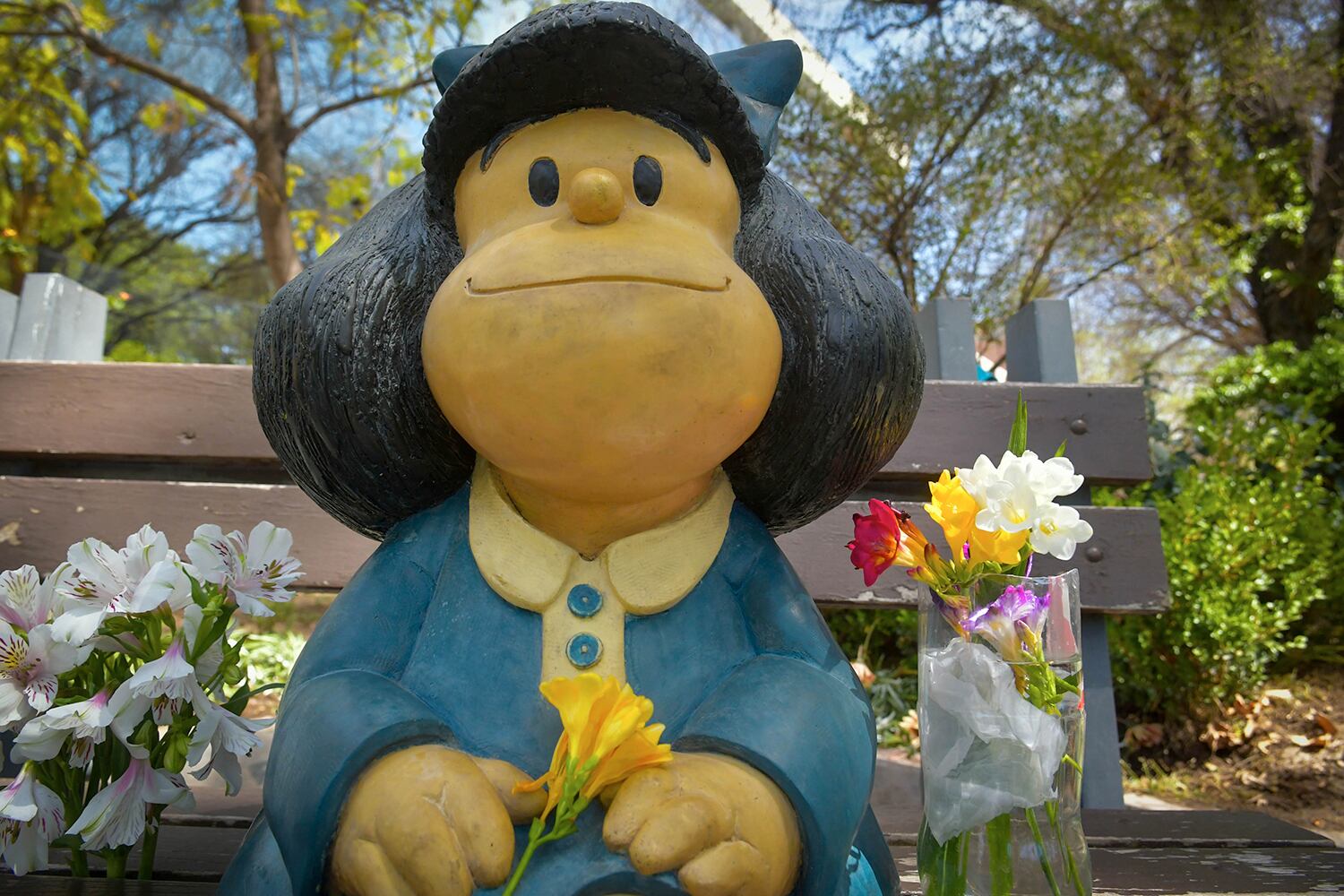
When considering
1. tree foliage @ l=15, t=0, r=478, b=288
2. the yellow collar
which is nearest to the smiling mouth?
the yellow collar

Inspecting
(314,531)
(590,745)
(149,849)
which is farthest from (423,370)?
(314,531)

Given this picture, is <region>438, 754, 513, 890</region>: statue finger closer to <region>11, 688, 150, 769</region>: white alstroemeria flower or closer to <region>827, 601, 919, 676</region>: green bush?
<region>11, 688, 150, 769</region>: white alstroemeria flower

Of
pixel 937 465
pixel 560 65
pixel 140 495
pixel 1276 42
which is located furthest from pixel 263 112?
pixel 1276 42

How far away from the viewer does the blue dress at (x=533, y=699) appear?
769 mm

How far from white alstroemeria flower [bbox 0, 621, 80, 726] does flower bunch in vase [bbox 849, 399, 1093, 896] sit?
78cm

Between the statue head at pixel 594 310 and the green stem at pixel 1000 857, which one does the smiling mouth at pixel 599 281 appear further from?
the green stem at pixel 1000 857

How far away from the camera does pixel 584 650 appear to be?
0.90 m

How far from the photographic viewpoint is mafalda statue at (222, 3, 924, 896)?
76cm

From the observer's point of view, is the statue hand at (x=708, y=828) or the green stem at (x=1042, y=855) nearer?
the statue hand at (x=708, y=828)

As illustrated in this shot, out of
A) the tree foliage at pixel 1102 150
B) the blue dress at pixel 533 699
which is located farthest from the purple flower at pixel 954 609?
the tree foliage at pixel 1102 150

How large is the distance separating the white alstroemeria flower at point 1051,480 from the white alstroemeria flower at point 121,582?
797 millimetres

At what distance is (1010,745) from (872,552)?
0.67ft

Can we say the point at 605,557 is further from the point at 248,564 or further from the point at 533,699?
the point at 248,564

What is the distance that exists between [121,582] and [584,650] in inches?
17.9
